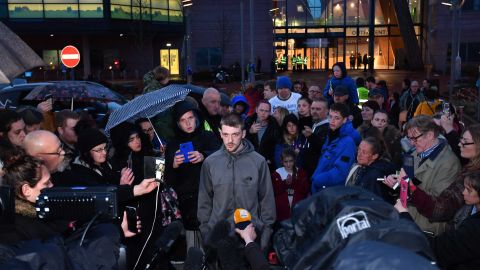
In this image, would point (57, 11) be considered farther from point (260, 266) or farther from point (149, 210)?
point (260, 266)

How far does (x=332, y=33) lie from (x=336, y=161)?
4725 centimetres

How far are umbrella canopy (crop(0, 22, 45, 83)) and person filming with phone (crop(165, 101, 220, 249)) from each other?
1557 mm

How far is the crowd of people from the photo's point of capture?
3531 millimetres

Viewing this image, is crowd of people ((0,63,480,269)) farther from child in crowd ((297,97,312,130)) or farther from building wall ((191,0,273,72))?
building wall ((191,0,273,72))

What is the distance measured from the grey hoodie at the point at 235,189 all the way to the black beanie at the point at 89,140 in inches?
40.5

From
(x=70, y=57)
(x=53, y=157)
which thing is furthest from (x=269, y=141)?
(x=70, y=57)

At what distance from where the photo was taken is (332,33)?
5134cm

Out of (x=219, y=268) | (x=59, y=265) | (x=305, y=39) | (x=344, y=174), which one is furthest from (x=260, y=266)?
(x=305, y=39)

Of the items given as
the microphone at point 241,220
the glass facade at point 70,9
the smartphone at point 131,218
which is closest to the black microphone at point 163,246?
the microphone at point 241,220

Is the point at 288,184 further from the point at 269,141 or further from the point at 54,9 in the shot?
the point at 54,9

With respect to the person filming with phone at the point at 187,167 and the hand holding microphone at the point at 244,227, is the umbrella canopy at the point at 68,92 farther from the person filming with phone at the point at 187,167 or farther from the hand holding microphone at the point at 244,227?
the hand holding microphone at the point at 244,227

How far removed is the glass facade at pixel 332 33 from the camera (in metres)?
50.8

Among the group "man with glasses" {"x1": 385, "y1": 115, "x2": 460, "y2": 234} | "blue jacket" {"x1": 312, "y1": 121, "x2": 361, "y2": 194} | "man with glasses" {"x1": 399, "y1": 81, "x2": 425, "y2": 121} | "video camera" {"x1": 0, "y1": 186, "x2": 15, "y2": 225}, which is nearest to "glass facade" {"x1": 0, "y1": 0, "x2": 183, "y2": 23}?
"man with glasses" {"x1": 399, "y1": 81, "x2": 425, "y2": 121}

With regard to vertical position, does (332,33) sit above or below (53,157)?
above
